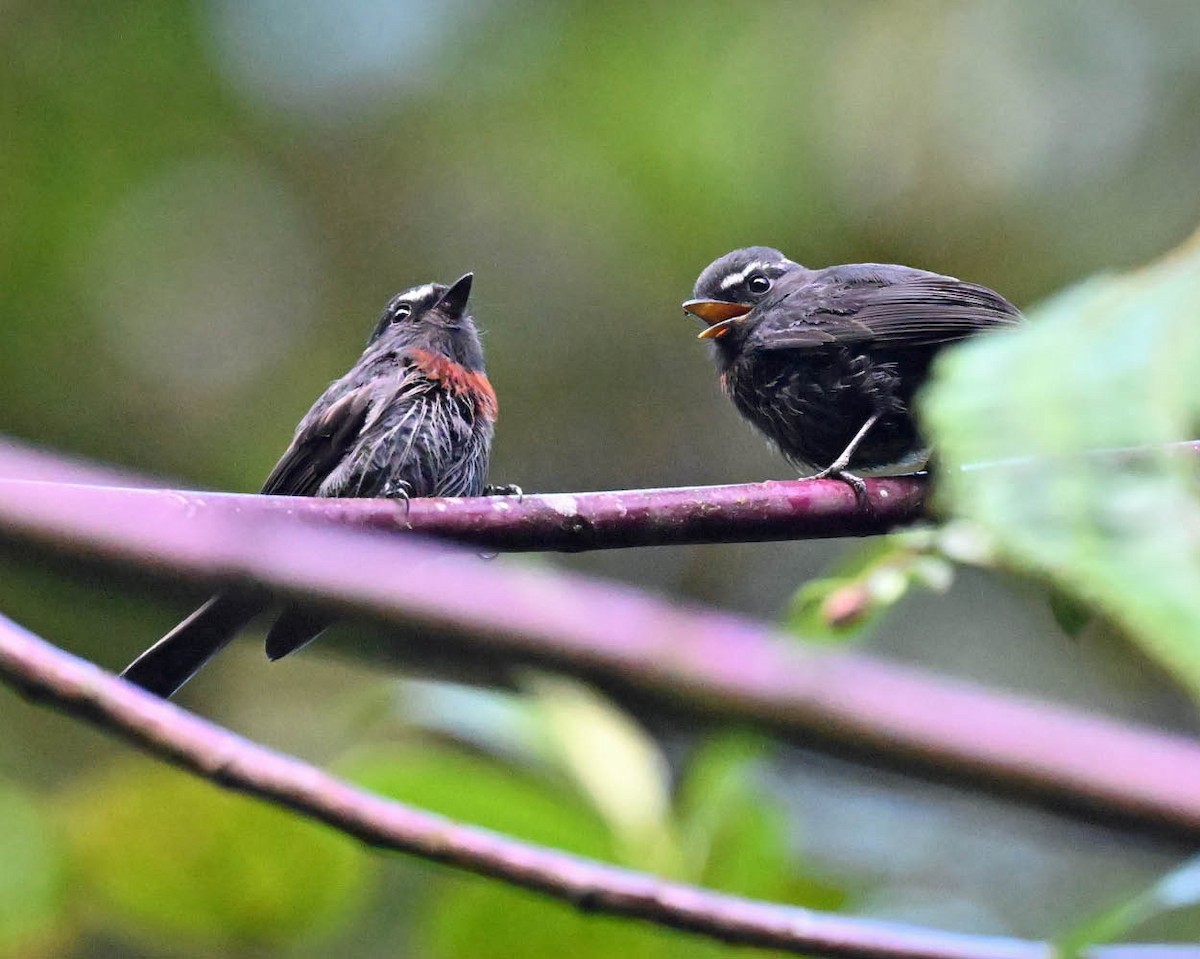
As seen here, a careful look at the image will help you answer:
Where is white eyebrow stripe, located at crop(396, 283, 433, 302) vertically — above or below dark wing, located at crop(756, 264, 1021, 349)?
above

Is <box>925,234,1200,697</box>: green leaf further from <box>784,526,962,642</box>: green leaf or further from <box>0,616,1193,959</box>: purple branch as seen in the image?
<box>784,526,962,642</box>: green leaf

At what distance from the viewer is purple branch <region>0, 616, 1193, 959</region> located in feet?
4.05

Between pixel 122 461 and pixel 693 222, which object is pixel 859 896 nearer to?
pixel 693 222

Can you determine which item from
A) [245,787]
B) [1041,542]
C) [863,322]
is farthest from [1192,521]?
[863,322]

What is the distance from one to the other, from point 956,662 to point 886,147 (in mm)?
2694

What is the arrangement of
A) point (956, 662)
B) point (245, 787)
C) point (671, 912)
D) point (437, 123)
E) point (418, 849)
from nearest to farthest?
point (245, 787), point (418, 849), point (671, 912), point (956, 662), point (437, 123)

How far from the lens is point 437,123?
8.28m

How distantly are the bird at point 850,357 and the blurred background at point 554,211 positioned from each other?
2.29m

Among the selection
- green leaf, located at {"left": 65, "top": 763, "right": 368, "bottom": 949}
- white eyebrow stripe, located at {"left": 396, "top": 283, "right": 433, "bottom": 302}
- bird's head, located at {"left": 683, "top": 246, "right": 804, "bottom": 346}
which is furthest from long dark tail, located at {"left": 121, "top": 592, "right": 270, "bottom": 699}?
white eyebrow stripe, located at {"left": 396, "top": 283, "right": 433, "bottom": 302}

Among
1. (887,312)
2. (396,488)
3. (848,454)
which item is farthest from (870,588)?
(396,488)

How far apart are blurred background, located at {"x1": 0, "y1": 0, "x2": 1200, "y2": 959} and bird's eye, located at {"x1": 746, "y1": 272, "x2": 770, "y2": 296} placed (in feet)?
6.56

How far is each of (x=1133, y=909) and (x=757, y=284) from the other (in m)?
3.41

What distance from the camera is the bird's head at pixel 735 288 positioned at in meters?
4.86

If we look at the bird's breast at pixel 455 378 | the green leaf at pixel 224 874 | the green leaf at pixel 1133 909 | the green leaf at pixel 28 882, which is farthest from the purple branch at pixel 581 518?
the bird's breast at pixel 455 378
